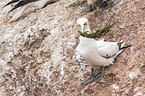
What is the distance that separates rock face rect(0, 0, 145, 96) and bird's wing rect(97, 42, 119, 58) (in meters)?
0.39

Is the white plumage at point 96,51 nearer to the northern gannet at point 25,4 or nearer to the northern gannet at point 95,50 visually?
the northern gannet at point 95,50

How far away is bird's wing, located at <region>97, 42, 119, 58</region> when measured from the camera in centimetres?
338

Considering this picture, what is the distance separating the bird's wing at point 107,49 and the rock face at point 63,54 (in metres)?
0.39

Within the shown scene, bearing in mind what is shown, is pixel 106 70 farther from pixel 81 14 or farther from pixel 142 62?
pixel 81 14

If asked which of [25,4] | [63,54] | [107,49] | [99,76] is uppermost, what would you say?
[25,4]

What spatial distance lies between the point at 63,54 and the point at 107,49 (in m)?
1.48

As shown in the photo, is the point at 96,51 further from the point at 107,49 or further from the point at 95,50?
the point at 107,49

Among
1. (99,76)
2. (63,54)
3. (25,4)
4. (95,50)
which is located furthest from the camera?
(25,4)

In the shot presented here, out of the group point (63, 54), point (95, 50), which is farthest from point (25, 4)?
point (95, 50)

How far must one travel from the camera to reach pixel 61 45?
4.83 m

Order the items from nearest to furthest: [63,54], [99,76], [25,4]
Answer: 1. [99,76]
2. [63,54]
3. [25,4]

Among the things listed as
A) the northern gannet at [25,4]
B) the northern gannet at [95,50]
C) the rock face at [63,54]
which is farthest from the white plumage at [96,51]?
the northern gannet at [25,4]

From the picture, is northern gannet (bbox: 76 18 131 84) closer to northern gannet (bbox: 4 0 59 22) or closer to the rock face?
the rock face

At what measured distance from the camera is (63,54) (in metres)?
4.62
